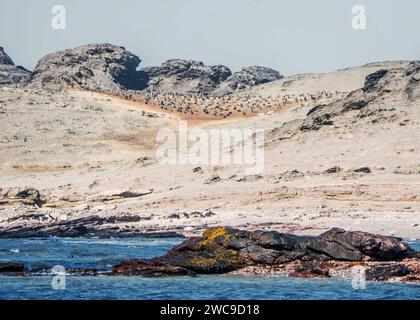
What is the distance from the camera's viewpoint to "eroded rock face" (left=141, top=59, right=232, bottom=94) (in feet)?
403

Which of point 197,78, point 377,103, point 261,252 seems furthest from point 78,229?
point 197,78

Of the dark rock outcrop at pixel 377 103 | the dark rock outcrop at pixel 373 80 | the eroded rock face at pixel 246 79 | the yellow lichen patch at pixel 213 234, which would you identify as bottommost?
the yellow lichen patch at pixel 213 234

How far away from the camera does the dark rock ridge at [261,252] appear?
85.4ft

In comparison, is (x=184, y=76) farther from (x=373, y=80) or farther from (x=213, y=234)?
(x=213, y=234)

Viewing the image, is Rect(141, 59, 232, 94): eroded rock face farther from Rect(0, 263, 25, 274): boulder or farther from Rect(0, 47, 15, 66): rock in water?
Rect(0, 263, 25, 274): boulder

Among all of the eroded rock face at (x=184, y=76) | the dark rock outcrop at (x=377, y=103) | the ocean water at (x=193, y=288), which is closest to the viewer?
the ocean water at (x=193, y=288)

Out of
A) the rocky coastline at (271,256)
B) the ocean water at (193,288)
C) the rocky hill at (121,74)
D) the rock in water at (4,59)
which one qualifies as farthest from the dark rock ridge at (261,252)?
the rock in water at (4,59)

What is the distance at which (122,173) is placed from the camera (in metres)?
60.9

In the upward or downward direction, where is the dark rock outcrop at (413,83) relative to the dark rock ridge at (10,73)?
downward

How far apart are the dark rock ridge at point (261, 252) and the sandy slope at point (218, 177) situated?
39.7 ft

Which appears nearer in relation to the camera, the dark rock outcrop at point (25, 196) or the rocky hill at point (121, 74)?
the dark rock outcrop at point (25, 196)

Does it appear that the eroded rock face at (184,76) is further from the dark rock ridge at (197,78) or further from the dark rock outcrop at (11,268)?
the dark rock outcrop at (11,268)
